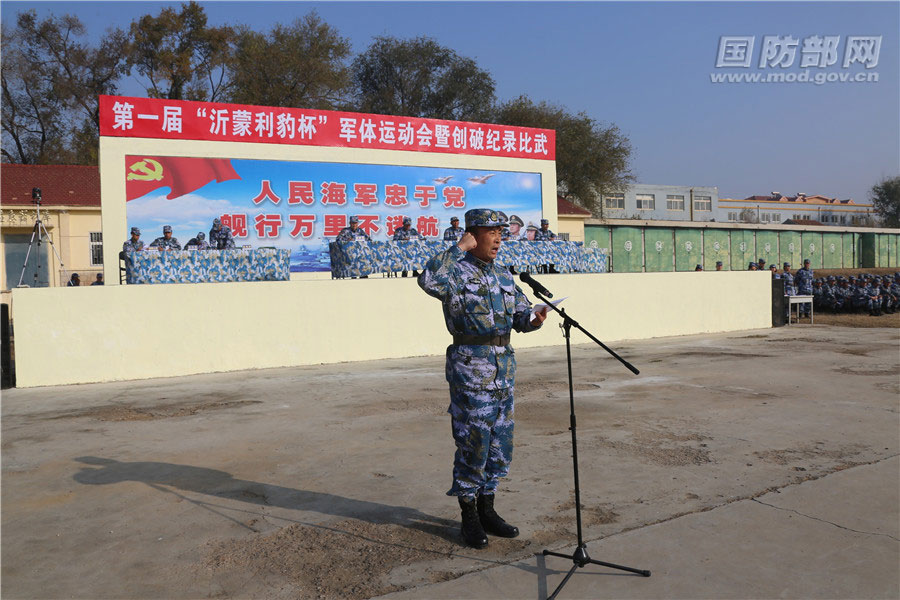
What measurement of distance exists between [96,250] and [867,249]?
41382mm

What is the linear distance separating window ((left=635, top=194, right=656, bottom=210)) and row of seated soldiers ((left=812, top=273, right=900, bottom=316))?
3897 centimetres

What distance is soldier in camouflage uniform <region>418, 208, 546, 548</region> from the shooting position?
12.8 feet

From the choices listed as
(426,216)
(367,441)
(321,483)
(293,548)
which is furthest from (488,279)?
(426,216)

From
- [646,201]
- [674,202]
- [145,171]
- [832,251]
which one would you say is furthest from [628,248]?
[674,202]

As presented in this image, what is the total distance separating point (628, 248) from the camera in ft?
105

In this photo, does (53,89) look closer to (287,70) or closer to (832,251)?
(287,70)

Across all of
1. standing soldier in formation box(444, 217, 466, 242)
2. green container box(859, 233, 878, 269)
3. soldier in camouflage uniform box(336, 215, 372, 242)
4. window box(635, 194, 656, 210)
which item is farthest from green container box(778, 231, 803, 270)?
soldier in camouflage uniform box(336, 215, 372, 242)

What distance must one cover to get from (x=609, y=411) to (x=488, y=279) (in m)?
3.99

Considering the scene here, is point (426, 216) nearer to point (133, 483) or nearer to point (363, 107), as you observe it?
point (133, 483)

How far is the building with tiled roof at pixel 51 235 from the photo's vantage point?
23.0 m

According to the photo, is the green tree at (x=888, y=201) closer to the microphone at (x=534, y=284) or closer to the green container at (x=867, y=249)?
the green container at (x=867, y=249)

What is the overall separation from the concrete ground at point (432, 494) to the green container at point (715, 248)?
2676 centimetres

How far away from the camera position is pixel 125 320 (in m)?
11.1

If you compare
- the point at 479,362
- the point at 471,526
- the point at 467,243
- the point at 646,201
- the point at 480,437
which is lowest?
the point at 471,526
